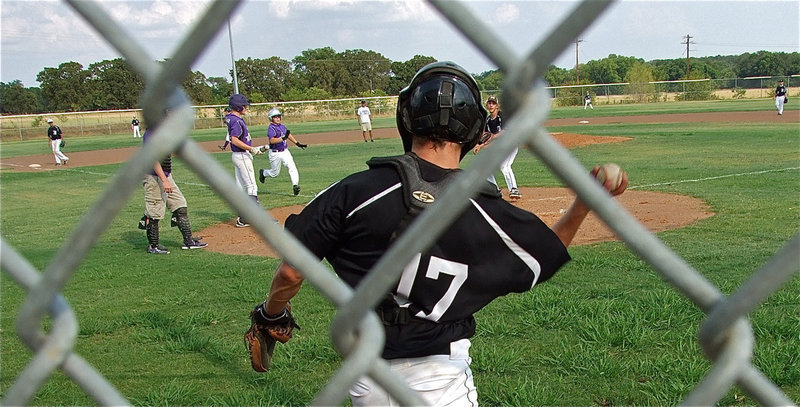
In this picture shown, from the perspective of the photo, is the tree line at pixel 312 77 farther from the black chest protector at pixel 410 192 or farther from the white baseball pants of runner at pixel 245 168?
the black chest protector at pixel 410 192

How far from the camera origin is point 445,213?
2.26ft

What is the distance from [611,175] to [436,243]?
63cm

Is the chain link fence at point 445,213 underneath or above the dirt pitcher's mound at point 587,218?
above

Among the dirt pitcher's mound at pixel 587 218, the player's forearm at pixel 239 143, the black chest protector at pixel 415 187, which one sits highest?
the black chest protector at pixel 415 187

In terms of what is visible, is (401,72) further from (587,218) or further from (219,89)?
(587,218)

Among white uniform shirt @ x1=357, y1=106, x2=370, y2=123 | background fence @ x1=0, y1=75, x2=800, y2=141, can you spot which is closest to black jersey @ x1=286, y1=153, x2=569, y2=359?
white uniform shirt @ x1=357, y1=106, x2=370, y2=123

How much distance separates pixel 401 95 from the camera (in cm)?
222

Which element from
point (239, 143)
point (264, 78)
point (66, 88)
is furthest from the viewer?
point (264, 78)

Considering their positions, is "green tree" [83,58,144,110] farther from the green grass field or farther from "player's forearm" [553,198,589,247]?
"player's forearm" [553,198,589,247]

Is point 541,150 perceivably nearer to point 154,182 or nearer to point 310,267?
point 310,267

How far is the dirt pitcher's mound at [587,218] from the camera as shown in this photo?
780 cm

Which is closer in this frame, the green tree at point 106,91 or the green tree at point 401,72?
the green tree at point 106,91

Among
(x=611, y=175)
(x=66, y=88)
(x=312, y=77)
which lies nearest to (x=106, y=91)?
(x=66, y=88)

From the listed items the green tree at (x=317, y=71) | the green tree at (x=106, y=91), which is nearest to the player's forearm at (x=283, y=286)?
the green tree at (x=106, y=91)
